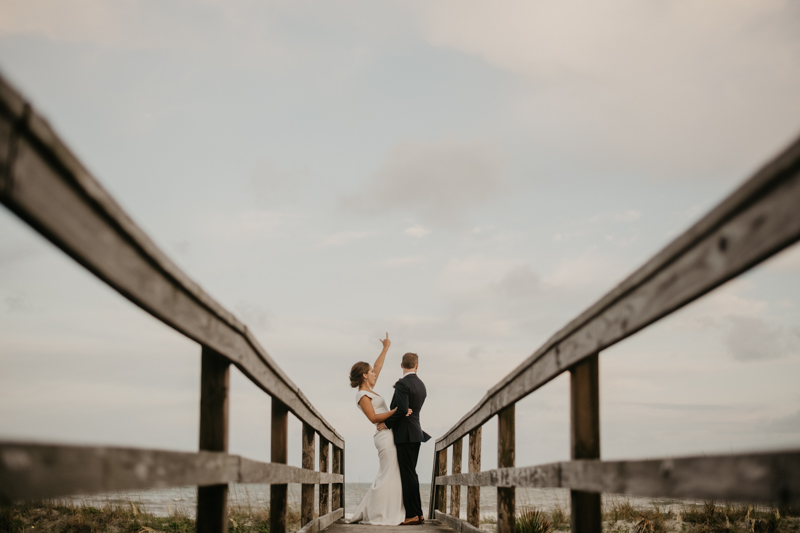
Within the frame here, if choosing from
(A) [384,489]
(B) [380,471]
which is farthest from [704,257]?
(B) [380,471]

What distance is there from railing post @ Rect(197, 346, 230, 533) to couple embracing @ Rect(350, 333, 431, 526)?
4822mm

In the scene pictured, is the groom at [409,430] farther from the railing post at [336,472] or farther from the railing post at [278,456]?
the railing post at [278,456]

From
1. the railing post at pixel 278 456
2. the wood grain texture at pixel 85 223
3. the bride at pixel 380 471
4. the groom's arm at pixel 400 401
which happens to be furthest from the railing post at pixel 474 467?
the wood grain texture at pixel 85 223

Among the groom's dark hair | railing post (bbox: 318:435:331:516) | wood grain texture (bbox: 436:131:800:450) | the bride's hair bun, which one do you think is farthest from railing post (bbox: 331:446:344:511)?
wood grain texture (bbox: 436:131:800:450)

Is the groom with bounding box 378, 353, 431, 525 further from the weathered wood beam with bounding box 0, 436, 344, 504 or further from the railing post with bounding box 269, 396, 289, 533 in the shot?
the weathered wood beam with bounding box 0, 436, 344, 504

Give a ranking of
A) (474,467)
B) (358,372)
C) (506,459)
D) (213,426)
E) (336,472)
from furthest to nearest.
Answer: (336,472) < (358,372) < (474,467) < (506,459) < (213,426)

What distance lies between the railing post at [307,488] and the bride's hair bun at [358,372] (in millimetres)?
2034

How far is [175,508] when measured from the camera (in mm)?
8625

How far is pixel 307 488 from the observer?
5.11 meters

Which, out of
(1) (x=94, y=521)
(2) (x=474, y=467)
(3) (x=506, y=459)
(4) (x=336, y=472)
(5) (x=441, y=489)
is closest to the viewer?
(3) (x=506, y=459)

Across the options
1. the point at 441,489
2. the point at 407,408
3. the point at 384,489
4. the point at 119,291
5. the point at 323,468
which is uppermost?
the point at 119,291

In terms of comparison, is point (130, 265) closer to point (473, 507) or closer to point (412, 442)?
point (473, 507)

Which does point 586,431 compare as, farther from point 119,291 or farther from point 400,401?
point 400,401

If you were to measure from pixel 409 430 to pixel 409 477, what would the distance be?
55 centimetres
